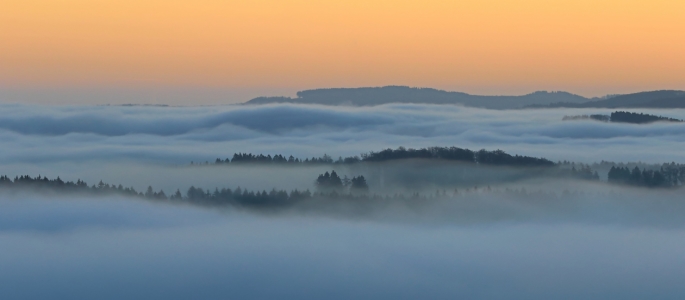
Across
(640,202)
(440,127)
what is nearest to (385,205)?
(640,202)

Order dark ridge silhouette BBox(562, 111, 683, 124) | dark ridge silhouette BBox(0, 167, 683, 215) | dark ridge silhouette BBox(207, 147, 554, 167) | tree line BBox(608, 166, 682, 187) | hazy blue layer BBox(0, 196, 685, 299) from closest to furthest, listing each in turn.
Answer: hazy blue layer BBox(0, 196, 685, 299) < dark ridge silhouette BBox(0, 167, 683, 215) < tree line BBox(608, 166, 682, 187) < dark ridge silhouette BBox(207, 147, 554, 167) < dark ridge silhouette BBox(562, 111, 683, 124)

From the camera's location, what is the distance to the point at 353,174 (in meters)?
122

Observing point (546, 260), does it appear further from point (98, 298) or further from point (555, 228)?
point (98, 298)

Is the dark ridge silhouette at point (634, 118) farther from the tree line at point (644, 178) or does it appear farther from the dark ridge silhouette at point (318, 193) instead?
the tree line at point (644, 178)

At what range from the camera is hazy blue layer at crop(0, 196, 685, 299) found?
5262 centimetres

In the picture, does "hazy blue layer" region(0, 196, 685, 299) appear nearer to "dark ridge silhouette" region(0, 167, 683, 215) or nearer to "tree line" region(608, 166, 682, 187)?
"dark ridge silhouette" region(0, 167, 683, 215)

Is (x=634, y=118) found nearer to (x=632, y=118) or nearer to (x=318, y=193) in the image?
(x=632, y=118)

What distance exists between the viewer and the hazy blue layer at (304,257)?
5262 centimetres

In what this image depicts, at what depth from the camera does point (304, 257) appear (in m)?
64.2

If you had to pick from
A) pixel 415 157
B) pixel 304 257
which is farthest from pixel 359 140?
pixel 304 257

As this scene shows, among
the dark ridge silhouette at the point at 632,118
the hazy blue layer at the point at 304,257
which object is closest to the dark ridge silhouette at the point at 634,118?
the dark ridge silhouette at the point at 632,118

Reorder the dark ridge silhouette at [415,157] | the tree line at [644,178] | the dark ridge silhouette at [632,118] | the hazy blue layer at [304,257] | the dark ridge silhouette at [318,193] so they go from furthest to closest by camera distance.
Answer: the dark ridge silhouette at [632,118], the dark ridge silhouette at [415,157], the tree line at [644,178], the dark ridge silhouette at [318,193], the hazy blue layer at [304,257]

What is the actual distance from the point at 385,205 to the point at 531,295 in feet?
161

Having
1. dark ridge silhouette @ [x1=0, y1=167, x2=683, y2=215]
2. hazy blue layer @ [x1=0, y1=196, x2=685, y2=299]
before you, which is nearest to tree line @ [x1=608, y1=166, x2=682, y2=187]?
dark ridge silhouette @ [x1=0, y1=167, x2=683, y2=215]
